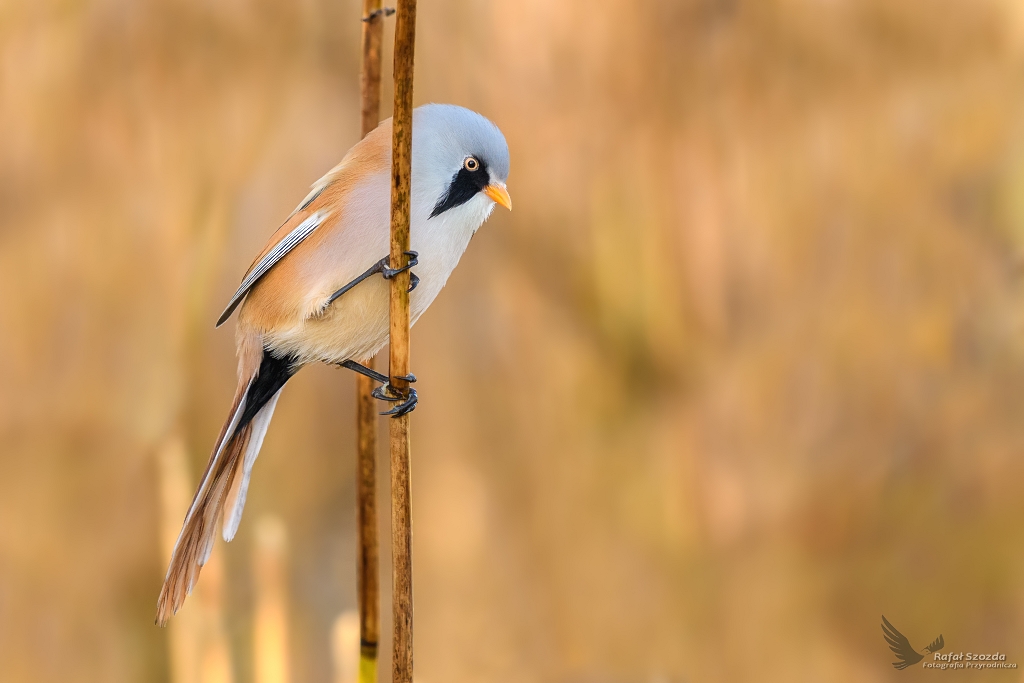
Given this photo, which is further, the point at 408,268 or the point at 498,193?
the point at 498,193

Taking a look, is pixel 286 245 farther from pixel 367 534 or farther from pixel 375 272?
pixel 367 534

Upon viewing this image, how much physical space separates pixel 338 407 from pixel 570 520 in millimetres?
428

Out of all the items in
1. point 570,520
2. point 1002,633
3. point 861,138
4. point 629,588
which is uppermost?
point 861,138

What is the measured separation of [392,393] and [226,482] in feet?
0.69

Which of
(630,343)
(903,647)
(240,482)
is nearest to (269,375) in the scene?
(240,482)

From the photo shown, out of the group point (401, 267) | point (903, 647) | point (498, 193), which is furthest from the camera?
point (903, 647)

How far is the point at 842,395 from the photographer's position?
4.75 ft

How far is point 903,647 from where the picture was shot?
1.38 m

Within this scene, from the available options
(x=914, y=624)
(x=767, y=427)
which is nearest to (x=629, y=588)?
(x=767, y=427)

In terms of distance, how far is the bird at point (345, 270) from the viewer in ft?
2.65

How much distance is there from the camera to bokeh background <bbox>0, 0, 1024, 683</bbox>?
1.35m

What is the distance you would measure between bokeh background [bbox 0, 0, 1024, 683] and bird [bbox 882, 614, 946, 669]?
0.7 inches

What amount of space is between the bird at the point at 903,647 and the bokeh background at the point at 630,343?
0.7 inches

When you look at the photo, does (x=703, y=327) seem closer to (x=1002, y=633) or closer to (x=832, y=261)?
(x=832, y=261)
